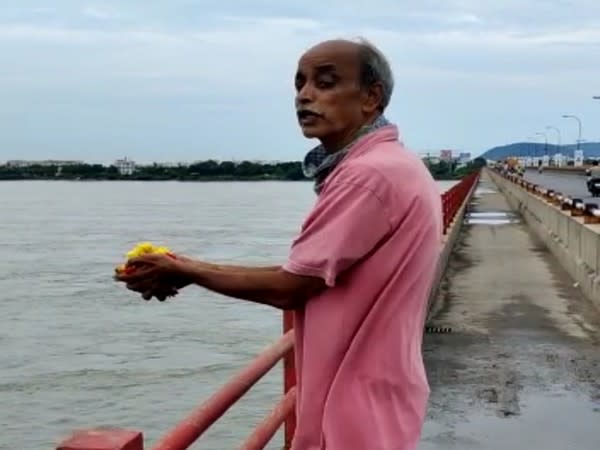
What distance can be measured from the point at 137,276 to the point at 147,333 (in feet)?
62.0

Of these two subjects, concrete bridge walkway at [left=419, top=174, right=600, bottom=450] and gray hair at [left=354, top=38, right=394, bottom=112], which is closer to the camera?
gray hair at [left=354, top=38, right=394, bottom=112]

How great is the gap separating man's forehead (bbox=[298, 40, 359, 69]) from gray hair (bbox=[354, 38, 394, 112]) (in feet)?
0.06

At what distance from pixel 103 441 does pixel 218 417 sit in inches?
38.3

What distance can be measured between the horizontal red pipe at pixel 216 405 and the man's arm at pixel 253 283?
1.75 feet

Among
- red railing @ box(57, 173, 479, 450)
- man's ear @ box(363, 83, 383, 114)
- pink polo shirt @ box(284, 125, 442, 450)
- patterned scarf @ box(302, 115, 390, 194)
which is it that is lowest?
red railing @ box(57, 173, 479, 450)

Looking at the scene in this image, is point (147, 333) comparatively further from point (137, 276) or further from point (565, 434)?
point (137, 276)

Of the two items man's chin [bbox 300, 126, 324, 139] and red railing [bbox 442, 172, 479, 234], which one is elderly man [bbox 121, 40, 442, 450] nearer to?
man's chin [bbox 300, 126, 324, 139]

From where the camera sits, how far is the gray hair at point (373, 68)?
8.75 ft

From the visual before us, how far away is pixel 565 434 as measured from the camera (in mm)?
7281

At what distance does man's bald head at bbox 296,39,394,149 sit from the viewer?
2.65 metres

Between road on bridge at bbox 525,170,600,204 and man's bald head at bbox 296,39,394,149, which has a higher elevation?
man's bald head at bbox 296,39,394,149

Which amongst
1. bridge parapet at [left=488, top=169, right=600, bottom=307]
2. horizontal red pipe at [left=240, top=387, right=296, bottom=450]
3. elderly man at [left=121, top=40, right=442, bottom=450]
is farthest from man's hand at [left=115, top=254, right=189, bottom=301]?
bridge parapet at [left=488, top=169, right=600, bottom=307]

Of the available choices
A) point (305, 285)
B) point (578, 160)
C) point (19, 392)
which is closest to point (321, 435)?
point (305, 285)

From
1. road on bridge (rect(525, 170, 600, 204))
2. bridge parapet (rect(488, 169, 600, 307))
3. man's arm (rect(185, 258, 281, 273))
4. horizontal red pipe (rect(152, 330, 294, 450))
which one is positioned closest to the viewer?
man's arm (rect(185, 258, 281, 273))
